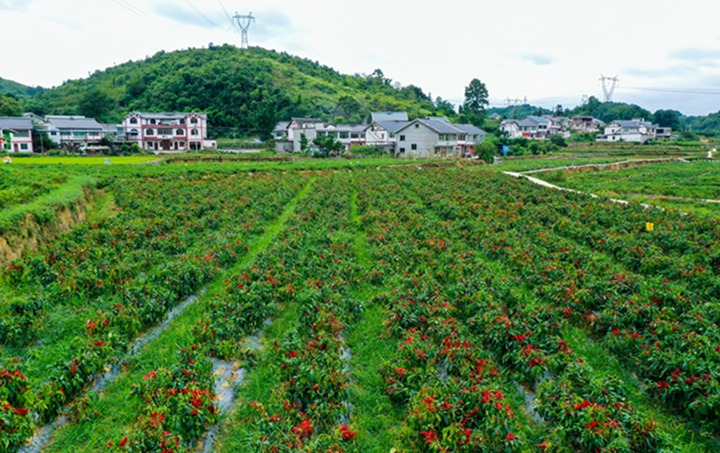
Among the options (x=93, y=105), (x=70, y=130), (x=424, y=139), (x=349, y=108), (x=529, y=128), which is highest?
(x=349, y=108)

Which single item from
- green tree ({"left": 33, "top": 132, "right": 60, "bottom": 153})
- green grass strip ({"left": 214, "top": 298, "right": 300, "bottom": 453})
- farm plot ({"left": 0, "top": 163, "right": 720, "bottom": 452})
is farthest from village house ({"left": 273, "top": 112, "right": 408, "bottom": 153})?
green grass strip ({"left": 214, "top": 298, "right": 300, "bottom": 453})

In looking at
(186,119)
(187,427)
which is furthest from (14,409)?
(186,119)

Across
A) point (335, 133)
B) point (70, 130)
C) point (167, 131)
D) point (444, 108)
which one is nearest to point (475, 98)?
point (444, 108)

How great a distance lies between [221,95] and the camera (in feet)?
337

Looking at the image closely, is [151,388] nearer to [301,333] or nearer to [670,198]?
[301,333]

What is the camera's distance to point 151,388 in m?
6.84

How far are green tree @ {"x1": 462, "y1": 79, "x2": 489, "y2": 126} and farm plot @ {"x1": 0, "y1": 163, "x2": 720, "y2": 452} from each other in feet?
377

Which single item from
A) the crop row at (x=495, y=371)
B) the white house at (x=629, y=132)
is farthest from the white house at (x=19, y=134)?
the white house at (x=629, y=132)

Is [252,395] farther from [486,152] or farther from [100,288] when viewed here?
[486,152]

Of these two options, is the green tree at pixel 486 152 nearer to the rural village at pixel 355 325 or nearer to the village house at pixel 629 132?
the rural village at pixel 355 325

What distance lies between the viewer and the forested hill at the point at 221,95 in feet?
327

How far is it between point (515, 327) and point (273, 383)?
4.76 meters

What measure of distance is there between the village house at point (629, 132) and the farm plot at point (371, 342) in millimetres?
106033

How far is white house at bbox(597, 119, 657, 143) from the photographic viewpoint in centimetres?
10621
